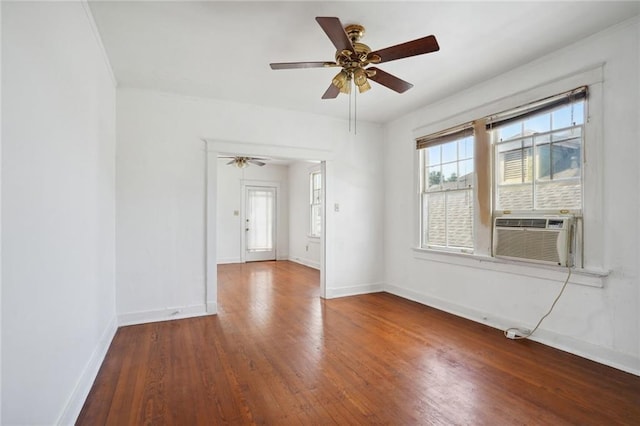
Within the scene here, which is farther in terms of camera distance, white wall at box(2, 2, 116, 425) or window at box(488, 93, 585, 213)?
window at box(488, 93, 585, 213)

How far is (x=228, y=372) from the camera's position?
2.66m

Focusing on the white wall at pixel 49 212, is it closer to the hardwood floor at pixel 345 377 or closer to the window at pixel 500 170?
the hardwood floor at pixel 345 377

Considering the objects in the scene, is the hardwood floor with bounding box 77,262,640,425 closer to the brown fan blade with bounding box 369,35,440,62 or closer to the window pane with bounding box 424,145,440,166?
the window pane with bounding box 424,145,440,166

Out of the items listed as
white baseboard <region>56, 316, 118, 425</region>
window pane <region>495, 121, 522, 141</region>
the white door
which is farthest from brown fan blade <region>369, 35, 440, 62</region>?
the white door

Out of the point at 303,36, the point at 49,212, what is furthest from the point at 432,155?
the point at 49,212

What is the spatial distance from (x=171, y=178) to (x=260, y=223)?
16.2ft

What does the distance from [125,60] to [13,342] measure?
285cm

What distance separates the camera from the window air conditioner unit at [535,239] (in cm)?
299

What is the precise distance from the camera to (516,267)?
3457 millimetres

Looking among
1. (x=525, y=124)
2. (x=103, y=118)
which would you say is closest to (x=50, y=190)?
(x=103, y=118)

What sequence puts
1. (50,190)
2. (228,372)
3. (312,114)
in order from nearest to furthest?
(50,190)
(228,372)
(312,114)

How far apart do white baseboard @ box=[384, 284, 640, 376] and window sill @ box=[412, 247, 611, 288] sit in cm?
54

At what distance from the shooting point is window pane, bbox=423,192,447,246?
177 inches

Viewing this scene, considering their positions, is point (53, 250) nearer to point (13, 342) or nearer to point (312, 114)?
point (13, 342)
